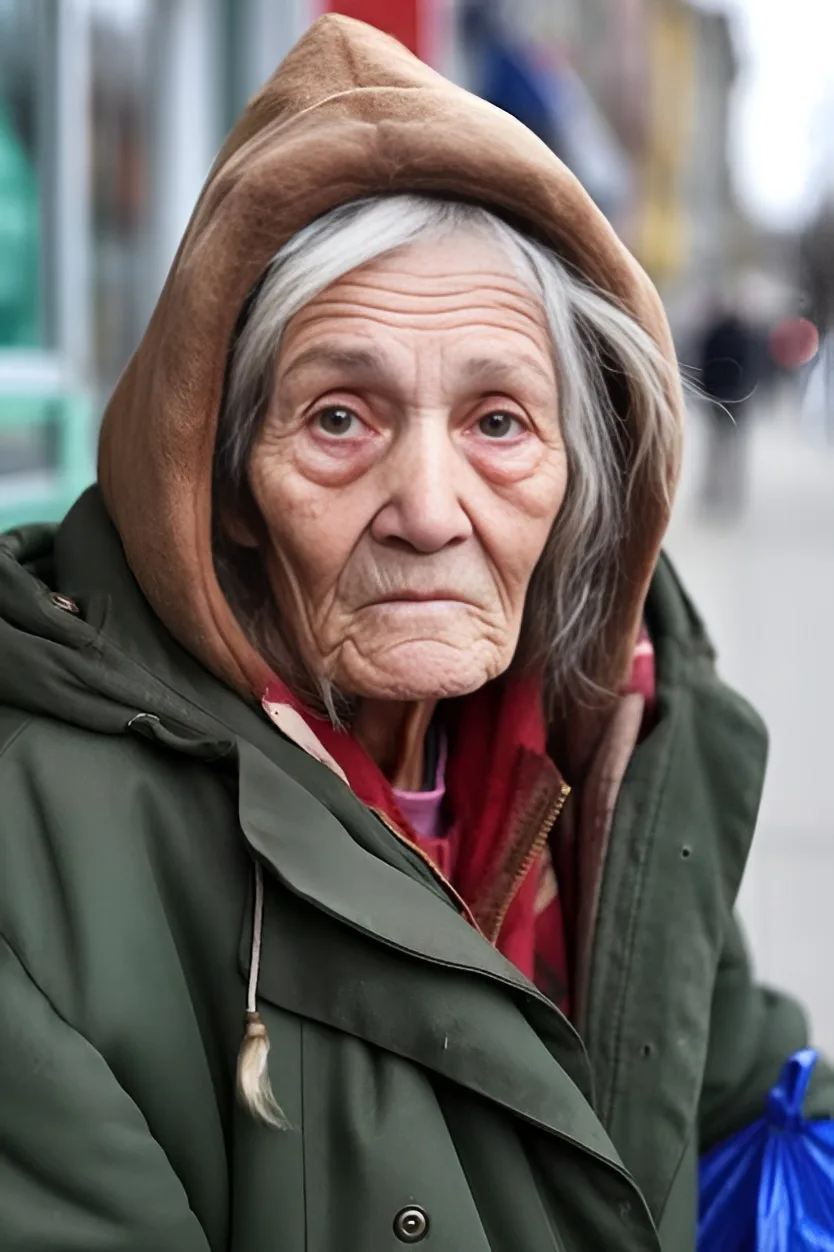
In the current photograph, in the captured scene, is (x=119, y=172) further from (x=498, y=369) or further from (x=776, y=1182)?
(x=776, y=1182)

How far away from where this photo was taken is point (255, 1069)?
120 centimetres

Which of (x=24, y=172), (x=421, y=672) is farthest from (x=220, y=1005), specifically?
(x=24, y=172)

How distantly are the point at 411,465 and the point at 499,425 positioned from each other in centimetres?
12

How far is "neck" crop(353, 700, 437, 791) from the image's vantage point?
5.16 ft

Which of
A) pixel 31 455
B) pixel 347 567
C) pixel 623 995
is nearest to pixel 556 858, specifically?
pixel 623 995

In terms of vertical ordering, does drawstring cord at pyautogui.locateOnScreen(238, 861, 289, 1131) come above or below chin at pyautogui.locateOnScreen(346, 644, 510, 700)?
below

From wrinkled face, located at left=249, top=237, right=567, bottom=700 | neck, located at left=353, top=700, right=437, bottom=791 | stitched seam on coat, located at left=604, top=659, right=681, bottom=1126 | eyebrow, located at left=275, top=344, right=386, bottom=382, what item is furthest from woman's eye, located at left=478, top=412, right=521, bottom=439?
stitched seam on coat, located at left=604, top=659, right=681, bottom=1126

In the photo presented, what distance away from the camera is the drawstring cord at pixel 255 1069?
3.93ft

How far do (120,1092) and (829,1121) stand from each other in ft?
3.05

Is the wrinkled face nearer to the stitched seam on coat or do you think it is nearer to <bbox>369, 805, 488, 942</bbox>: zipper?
<bbox>369, 805, 488, 942</bbox>: zipper

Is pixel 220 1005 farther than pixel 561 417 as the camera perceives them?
No

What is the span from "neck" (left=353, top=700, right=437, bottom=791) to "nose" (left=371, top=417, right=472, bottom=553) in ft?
0.82

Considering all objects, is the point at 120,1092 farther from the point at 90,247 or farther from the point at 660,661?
the point at 90,247

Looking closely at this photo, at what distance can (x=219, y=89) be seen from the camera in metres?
6.60
